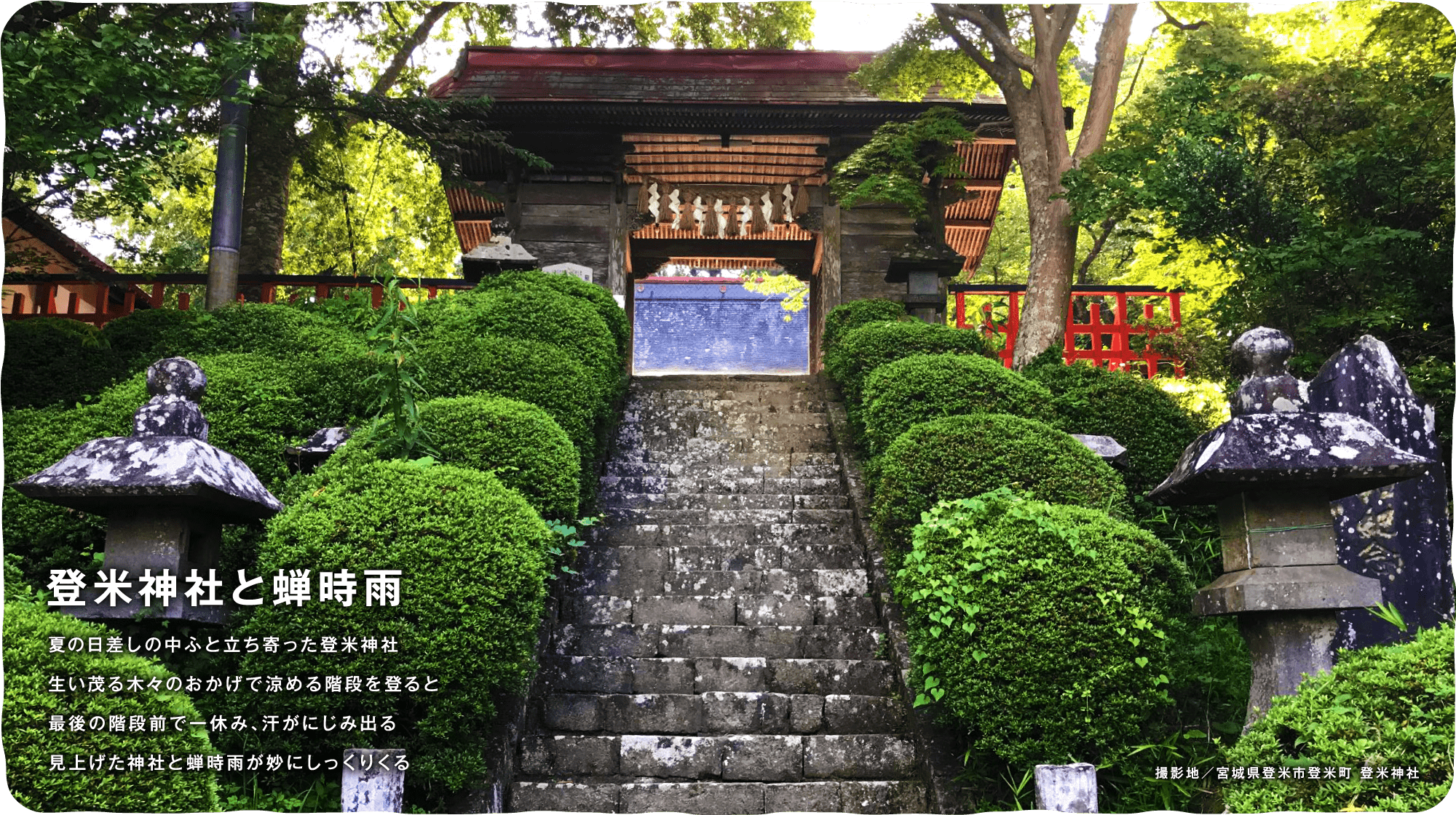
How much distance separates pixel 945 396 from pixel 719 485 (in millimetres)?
2083

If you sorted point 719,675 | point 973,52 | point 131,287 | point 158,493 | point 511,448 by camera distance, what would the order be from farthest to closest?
point 131,287 → point 973,52 → point 511,448 → point 719,675 → point 158,493

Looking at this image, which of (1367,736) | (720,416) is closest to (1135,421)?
(720,416)

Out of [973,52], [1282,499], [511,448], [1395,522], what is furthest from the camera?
[973,52]

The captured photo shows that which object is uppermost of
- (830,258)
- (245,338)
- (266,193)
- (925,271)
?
(266,193)

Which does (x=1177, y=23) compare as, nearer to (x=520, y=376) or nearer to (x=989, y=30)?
(x=989, y=30)

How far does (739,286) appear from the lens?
2205 centimetres

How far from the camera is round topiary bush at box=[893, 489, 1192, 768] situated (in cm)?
440

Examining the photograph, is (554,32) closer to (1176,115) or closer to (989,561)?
(1176,115)

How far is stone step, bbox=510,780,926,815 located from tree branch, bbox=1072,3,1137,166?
7790 millimetres

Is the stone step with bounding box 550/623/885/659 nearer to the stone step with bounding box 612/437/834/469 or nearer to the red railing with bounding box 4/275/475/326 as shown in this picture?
the stone step with bounding box 612/437/834/469

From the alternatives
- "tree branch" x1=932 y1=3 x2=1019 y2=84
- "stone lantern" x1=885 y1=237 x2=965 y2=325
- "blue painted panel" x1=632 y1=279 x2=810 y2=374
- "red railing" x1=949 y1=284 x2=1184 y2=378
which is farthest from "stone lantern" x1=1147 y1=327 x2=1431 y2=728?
"blue painted panel" x1=632 y1=279 x2=810 y2=374

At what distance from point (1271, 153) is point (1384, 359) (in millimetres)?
3616

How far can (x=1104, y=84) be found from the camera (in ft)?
35.2

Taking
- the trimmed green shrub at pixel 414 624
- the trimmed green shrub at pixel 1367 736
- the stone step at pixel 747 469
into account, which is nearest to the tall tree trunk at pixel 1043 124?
the stone step at pixel 747 469
